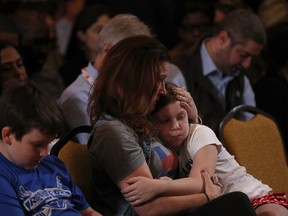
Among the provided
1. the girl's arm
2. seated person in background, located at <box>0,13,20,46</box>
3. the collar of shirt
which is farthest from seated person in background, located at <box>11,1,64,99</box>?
the girl's arm

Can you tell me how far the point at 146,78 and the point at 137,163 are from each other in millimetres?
305

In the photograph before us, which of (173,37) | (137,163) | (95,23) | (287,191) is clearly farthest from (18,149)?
(173,37)

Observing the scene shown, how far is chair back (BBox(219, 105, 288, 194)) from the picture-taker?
3.38m

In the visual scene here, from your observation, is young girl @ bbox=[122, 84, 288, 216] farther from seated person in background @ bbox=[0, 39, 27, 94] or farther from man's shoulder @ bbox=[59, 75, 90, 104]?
seated person in background @ bbox=[0, 39, 27, 94]

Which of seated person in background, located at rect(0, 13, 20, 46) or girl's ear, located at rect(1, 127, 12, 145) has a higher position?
girl's ear, located at rect(1, 127, 12, 145)

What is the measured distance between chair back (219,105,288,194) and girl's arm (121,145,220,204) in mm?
610

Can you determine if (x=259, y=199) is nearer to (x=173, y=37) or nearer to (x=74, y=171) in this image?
(x=74, y=171)

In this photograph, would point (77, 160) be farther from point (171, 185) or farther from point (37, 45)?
point (37, 45)

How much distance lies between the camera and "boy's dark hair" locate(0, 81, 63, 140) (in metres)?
2.29

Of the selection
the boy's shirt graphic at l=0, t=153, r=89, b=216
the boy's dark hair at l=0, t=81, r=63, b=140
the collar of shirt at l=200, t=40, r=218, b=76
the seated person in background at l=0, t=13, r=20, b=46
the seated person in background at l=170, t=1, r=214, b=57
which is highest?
the boy's dark hair at l=0, t=81, r=63, b=140

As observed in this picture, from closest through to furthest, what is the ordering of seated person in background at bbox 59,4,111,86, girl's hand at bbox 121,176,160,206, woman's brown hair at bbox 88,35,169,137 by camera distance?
girl's hand at bbox 121,176,160,206
woman's brown hair at bbox 88,35,169,137
seated person in background at bbox 59,4,111,86

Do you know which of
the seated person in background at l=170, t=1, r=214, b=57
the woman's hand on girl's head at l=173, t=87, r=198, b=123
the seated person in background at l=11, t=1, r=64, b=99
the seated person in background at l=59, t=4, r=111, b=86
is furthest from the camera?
the seated person in background at l=170, t=1, r=214, b=57

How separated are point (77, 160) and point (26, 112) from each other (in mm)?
625

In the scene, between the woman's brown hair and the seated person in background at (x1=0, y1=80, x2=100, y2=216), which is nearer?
the seated person in background at (x1=0, y1=80, x2=100, y2=216)
